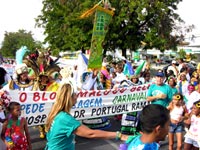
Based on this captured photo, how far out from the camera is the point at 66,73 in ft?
24.7

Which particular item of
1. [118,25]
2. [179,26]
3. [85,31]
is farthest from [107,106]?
[179,26]

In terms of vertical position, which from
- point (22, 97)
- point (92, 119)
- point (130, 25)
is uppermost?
point (130, 25)

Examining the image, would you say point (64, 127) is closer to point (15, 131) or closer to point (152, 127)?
point (152, 127)

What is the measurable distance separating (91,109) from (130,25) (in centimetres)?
2542

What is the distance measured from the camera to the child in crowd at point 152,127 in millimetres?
2465

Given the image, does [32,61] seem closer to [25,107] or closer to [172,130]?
[25,107]

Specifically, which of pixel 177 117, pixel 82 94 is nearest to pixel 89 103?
pixel 82 94

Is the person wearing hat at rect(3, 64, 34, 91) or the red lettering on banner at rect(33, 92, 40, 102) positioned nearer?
the red lettering on banner at rect(33, 92, 40, 102)

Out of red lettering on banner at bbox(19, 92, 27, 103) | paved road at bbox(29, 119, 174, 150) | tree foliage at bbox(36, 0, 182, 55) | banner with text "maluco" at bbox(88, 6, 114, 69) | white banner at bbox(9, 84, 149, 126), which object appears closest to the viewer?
red lettering on banner at bbox(19, 92, 27, 103)

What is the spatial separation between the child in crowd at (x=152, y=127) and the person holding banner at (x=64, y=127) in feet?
1.45

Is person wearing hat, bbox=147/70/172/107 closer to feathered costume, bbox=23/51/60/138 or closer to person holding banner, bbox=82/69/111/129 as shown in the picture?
feathered costume, bbox=23/51/60/138

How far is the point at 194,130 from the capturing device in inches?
217

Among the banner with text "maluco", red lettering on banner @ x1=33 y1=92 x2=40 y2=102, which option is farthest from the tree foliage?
red lettering on banner @ x1=33 y1=92 x2=40 y2=102

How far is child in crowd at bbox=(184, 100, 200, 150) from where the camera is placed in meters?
5.46
